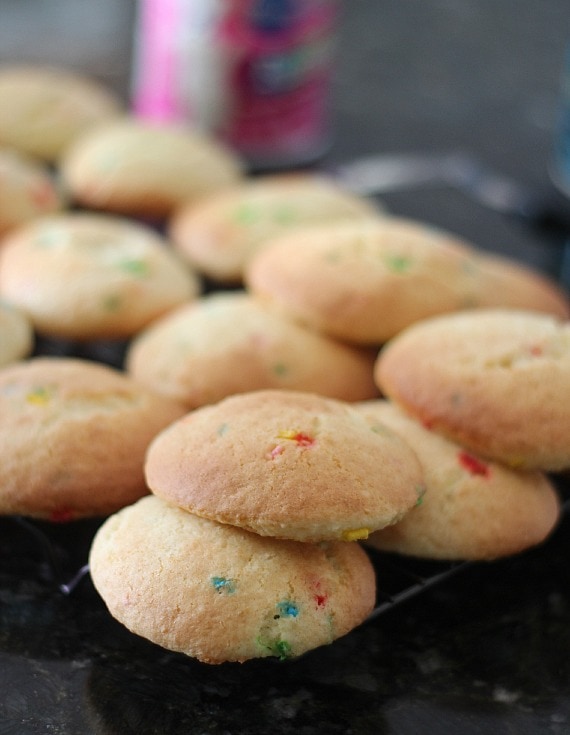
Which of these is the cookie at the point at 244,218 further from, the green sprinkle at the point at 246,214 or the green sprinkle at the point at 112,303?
the green sprinkle at the point at 112,303

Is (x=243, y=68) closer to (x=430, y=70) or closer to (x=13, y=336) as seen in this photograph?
(x=13, y=336)

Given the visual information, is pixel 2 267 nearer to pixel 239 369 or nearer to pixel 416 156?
pixel 239 369

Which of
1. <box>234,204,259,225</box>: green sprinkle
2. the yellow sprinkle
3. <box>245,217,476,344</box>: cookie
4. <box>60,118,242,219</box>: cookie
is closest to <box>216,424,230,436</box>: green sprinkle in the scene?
the yellow sprinkle

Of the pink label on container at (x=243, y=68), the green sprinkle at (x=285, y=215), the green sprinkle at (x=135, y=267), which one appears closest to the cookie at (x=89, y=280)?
the green sprinkle at (x=135, y=267)

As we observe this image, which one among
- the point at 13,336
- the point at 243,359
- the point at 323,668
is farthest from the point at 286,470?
the point at 13,336

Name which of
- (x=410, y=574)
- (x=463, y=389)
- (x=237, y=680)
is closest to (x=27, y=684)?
(x=237, y=680)

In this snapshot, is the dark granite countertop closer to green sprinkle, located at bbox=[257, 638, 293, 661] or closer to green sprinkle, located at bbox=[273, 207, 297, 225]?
green sprinkle, located at bbox=[257, 638, 293, 661]

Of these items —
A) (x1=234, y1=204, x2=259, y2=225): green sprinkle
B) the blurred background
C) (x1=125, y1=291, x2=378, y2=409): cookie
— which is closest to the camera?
(x1=125, y1=291, x2=378, y2=409): cookie
